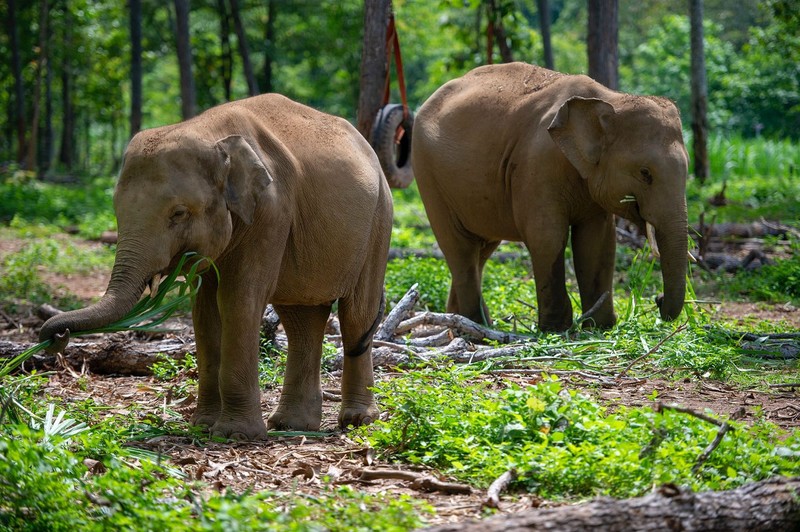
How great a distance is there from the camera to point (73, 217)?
64.6 ft

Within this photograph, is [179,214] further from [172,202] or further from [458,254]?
[458,254]

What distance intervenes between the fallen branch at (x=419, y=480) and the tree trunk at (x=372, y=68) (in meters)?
6.30

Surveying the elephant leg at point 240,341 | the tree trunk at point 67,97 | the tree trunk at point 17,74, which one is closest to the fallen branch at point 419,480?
the elephant leg at point 240,341

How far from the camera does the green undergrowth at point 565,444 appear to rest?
4785 mm

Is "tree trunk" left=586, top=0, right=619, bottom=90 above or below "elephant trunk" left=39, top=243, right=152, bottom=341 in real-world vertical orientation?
above

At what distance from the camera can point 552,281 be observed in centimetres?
912

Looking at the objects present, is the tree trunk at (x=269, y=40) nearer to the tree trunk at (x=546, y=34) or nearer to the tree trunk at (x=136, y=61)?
the tree trunk at (x=136, y=61)

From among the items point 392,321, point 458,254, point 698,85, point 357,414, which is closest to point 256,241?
point 357,414

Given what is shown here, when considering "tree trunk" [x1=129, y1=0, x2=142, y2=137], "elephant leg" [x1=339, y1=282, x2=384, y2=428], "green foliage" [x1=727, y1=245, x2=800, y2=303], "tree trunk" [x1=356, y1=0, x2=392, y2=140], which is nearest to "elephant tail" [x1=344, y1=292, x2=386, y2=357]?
"elephant leg" [x1=339, y1=282, x2=384, y2=428]

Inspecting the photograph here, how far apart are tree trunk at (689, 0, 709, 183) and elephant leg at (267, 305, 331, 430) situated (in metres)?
14.0

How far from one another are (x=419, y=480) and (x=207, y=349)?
1.81 m

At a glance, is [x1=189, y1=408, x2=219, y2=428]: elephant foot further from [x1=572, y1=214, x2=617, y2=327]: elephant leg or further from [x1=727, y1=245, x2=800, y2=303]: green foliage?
[x1=727, y1=245, x2=800, y2=303]: green foliage

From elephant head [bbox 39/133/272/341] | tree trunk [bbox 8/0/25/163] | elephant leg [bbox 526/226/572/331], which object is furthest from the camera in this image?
tree trunk [bbox 8/0/25/163]

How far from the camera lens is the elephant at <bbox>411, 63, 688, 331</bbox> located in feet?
28.4
